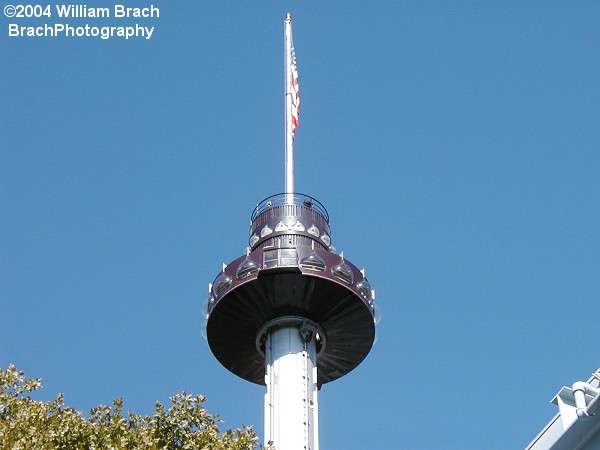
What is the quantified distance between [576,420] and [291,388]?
23.3 meters

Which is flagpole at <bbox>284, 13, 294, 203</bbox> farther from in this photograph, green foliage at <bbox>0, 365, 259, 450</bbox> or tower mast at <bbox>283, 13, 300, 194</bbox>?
green foliage at <bbox>0, 365, 259, 450</bbox>

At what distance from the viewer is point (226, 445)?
2414cm

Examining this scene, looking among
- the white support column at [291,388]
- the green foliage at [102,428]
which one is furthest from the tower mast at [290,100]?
the green foliage at [102,428]

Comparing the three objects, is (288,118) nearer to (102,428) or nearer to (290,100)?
(290,100)

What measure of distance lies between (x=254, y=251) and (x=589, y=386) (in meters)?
26.6

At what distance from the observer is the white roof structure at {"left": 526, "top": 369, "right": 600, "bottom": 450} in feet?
75.1

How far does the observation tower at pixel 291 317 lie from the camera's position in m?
45.4

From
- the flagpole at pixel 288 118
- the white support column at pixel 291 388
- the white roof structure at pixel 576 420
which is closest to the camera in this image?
the white roof structure at pixel 576 420

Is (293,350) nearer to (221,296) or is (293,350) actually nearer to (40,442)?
(221,296)

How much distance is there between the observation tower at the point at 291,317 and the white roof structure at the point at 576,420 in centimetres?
2079

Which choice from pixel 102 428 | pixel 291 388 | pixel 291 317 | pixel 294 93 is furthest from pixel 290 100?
pixel 102 428

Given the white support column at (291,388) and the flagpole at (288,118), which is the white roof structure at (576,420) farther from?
the flagpole at (288,118)

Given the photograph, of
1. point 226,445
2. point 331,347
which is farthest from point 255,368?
point 226,445

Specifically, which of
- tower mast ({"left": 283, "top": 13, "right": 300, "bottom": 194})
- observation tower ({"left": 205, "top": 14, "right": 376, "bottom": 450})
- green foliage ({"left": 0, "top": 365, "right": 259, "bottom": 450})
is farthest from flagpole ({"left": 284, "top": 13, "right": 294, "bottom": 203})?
green foliage ({"left": 0, "top": 365, "right": 259, "bottom": 450})
